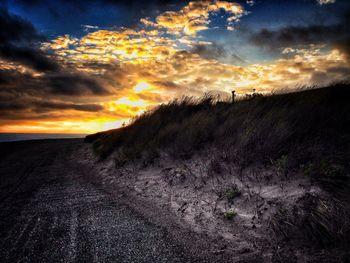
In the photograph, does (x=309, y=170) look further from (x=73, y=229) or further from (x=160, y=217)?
(x=73, y=229)

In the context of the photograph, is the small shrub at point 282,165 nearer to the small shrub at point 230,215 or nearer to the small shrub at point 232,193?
the small shrub at point 232,193

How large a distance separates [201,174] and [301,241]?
2.61 meters

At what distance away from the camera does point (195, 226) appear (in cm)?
394

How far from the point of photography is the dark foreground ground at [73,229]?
10.2 ft

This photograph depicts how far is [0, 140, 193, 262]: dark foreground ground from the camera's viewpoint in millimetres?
3105

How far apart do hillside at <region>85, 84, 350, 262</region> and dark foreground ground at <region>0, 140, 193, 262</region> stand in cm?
73

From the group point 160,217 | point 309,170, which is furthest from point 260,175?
point 160,217

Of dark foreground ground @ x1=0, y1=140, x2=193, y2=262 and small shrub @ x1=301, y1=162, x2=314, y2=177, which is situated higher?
small shrub @ x1=301, y1=162, x2=314, y2=177

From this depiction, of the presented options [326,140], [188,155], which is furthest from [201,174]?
[326,140]

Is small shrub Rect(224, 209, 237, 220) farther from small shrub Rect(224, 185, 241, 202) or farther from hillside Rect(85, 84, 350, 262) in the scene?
small shrub Rect(224, 185, 241, 202)

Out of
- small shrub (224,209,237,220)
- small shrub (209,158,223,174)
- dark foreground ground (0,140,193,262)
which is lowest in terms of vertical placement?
dark foreground ground (0,140,193,262)

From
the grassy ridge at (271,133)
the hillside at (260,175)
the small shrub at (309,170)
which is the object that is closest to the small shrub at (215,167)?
the hillside at (260,175)

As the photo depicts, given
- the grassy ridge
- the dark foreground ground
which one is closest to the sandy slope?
the dark foreground ground

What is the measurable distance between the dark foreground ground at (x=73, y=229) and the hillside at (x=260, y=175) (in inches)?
28.5
